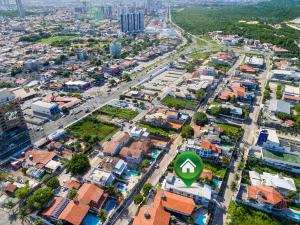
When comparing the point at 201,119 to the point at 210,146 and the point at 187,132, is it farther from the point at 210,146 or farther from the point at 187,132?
the point at 210,146

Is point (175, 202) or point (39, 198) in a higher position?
point (39, 198)

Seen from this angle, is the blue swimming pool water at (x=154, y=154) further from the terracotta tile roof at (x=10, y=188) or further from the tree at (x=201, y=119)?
the terracotta tile roof at (x=10, y=188)

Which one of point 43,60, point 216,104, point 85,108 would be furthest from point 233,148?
point 43,60

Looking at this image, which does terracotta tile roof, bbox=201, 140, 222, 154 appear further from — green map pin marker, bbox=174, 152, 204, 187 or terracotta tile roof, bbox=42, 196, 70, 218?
terracotta tile roof, bbox=42, 196, 70, 218

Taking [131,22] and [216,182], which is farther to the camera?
[131,22]

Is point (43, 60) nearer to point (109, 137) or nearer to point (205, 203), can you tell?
point (109, 137)

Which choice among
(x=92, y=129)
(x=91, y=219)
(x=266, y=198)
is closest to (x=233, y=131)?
(x=266, y=198)
